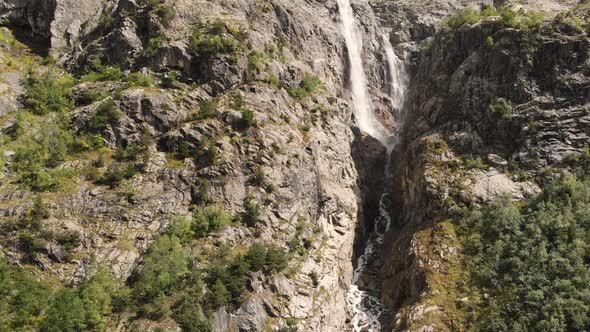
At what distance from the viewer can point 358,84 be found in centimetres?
5984

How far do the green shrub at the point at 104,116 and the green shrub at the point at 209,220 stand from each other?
1217 cm

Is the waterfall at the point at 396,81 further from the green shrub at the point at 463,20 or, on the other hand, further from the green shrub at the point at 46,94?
the green shrub at the point at 46,94

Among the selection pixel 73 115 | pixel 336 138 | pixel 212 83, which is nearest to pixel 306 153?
pixel 336 138

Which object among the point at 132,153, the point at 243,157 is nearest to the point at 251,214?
the point at 243,157

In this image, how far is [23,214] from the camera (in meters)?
28.0

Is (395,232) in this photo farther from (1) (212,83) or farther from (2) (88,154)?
(2) (88,154)

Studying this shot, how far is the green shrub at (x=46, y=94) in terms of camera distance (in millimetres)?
36562

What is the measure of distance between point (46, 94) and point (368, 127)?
3947cm

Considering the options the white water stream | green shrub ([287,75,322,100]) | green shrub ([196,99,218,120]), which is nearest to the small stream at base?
the white water stream

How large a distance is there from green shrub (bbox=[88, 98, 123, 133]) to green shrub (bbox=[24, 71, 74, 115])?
12.9 feet

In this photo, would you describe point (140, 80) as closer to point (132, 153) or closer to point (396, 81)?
point (132, 153)

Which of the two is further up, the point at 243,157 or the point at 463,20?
the point at 463,20

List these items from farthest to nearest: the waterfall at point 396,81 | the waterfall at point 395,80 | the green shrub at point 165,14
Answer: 1. the waterfall at point 395,80
2. the waterfall at point 396,81
3. the green shrub at point 165,14

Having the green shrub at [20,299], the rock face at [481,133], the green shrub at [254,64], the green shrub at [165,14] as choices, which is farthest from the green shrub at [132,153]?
the rock face at [481,133]
